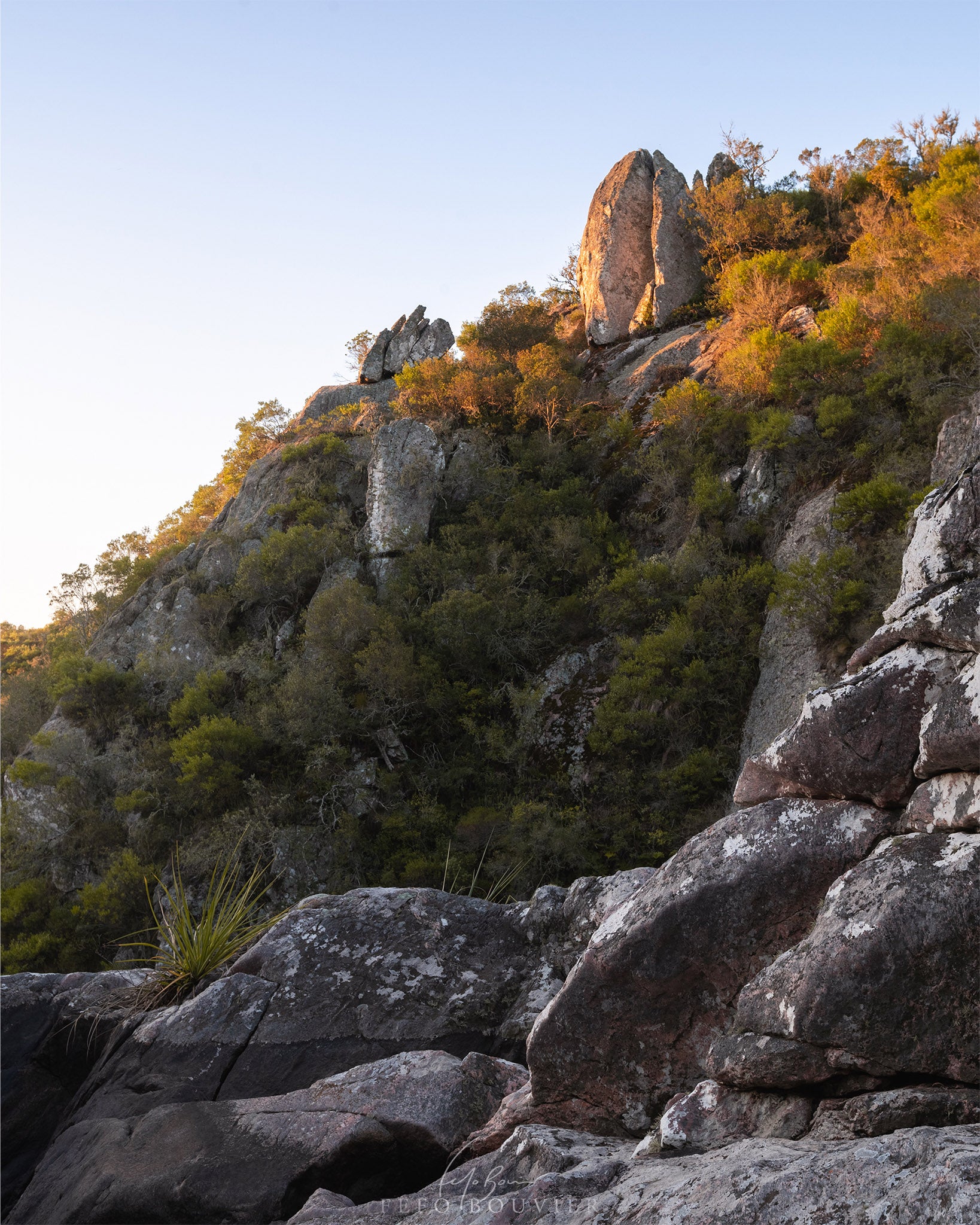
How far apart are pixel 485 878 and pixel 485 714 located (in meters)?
4.26

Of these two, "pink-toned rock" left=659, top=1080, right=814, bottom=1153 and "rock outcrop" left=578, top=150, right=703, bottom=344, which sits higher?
"rock outcrop" left=578, top=150, right=703, bottom=344

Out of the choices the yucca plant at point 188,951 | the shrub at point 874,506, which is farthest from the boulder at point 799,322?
the yucca plant at point 188,951

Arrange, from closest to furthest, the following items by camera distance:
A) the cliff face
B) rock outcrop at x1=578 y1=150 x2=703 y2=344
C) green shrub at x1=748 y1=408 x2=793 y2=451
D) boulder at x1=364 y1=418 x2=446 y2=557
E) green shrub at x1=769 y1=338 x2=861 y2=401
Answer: the cliff face, green shrub at x1=748 y1=408 x2=793 y2=451, green shrub at x1=769 y1=338 x2=861 y2=401, boulder at x1=364 y1=418 x2=446 y2=557, rock outcrop at x1=578 y1=150 x2=703 y2=344

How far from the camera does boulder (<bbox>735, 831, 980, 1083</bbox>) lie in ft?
10.2

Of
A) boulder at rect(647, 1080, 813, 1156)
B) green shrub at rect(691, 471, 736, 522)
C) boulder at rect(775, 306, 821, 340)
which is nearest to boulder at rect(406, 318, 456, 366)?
boulder at rect(775, 306, 821, 340)

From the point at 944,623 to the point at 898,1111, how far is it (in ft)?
6.80

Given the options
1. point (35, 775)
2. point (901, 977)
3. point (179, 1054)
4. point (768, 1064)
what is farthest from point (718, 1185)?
point (35, 775)

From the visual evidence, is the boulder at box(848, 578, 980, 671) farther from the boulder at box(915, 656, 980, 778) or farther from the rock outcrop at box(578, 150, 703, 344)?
the rock outcrop at box(578, 150, 703, 344)

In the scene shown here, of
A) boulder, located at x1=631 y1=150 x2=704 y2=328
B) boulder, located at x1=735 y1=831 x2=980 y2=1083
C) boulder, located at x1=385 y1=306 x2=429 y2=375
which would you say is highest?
boulder, located at x1=385 y1=306 x2=429 y2=375

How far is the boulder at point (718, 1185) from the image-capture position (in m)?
2.34

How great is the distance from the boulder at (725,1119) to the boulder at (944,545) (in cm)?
237

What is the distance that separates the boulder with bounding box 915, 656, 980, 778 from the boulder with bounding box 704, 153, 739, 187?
32921 mm

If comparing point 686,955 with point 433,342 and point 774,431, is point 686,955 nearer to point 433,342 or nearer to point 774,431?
point 774,431

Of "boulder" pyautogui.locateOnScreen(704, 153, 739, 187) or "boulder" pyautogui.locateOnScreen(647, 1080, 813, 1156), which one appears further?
"boulder" pyautogui.locateOnScreen(704, 153, 739, 187)
